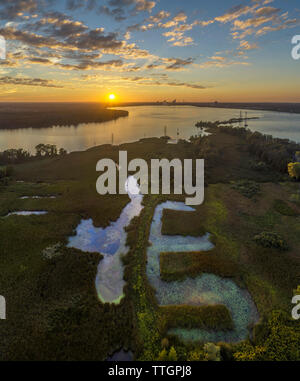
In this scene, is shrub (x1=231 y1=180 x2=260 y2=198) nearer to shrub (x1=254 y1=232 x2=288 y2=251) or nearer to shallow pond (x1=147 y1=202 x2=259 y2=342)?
shrub (x1=254 y1=232 x2=288 y2=251)

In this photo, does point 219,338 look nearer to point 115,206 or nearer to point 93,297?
point 93,297

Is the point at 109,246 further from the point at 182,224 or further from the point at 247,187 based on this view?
the point at 247,187

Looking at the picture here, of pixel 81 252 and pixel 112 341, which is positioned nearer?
pixel 112 341

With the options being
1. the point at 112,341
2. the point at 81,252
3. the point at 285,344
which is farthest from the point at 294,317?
the point at 81,252

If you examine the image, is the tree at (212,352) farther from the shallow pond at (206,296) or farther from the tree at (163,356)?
the tree at (163,356)

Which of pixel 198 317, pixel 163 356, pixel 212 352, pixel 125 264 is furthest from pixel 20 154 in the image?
pixel 212 352

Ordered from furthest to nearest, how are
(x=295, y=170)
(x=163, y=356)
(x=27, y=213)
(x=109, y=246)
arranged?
(x=295, y=170)
(x=27, y=213)
(x=109, y=246)
(x=163, y=356)
